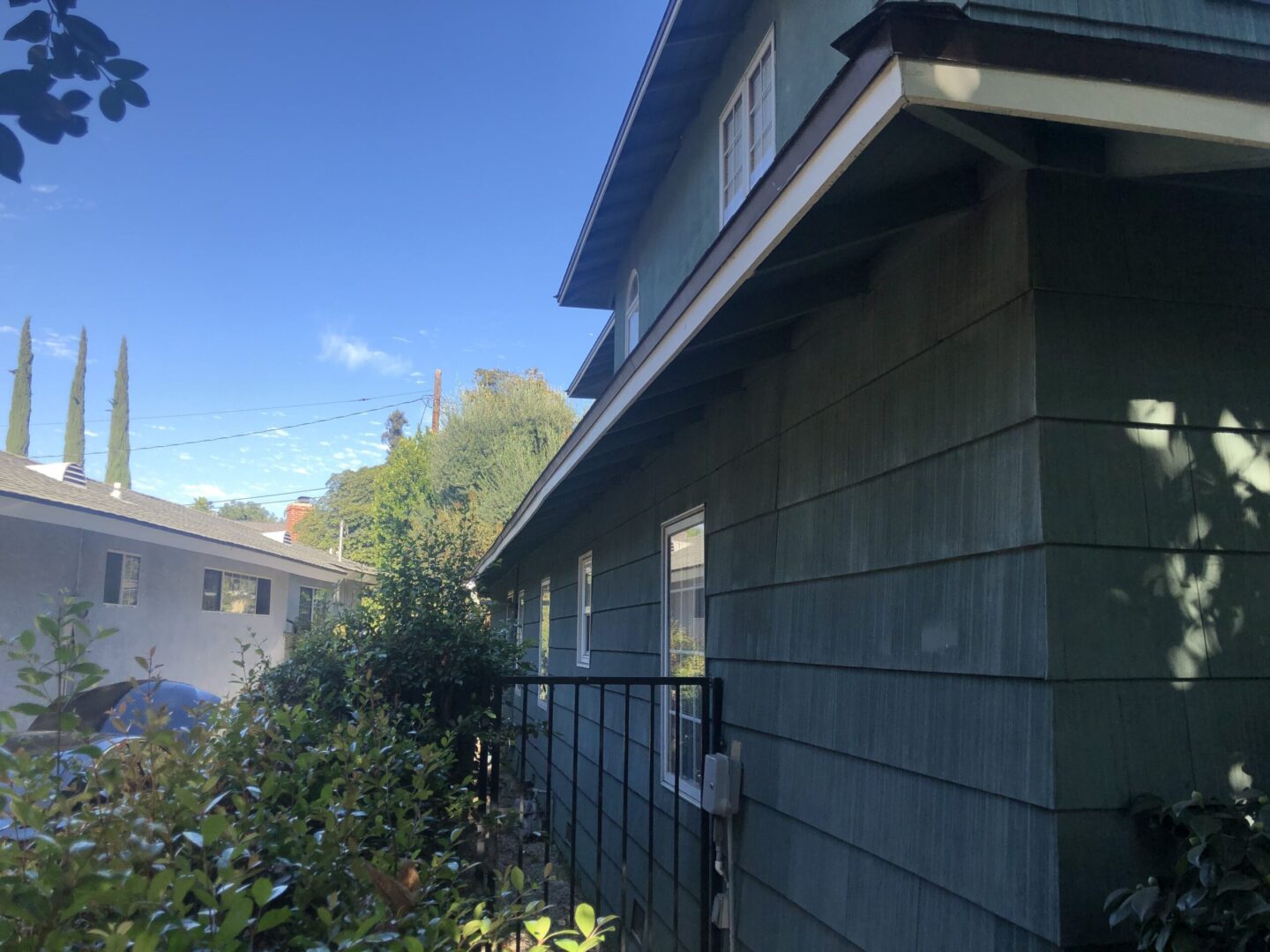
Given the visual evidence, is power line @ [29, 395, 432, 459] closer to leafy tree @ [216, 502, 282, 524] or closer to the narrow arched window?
leafy tree @ [216, 502, 282, 524]

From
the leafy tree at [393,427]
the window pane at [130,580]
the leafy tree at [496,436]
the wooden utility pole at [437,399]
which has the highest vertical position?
the leafy tree at [393,427]

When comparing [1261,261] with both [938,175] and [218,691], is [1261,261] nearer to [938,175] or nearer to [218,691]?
[938,175]

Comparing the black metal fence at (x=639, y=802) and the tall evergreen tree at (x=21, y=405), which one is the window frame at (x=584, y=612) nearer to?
the black metal fence at (x=639, y=802)

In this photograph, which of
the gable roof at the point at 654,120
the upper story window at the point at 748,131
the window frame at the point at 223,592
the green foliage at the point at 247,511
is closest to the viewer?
the upper story window at the point at 748,131

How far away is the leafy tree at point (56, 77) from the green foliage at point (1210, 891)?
8.26 feet

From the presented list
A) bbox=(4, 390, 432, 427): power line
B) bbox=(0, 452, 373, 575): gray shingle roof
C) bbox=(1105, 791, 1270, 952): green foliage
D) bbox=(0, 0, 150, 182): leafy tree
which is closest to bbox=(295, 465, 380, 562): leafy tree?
bbox=(4, 390, 432, 427): power line

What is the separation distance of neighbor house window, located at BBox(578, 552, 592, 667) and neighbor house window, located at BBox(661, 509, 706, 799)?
9.28ft

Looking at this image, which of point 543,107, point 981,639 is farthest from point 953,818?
point 543,107

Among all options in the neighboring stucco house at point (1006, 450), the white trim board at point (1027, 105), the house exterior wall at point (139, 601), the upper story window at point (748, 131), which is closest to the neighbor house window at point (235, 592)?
the house exterior wall at point (139, 601)

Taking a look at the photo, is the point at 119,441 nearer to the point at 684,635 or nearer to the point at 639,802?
the point at 639,802

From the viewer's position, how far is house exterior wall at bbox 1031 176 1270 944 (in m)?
1.74

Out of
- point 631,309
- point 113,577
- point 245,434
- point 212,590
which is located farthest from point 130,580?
point 245,434

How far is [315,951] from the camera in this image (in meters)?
1.07

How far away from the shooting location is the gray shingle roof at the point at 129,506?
33.1 feet
